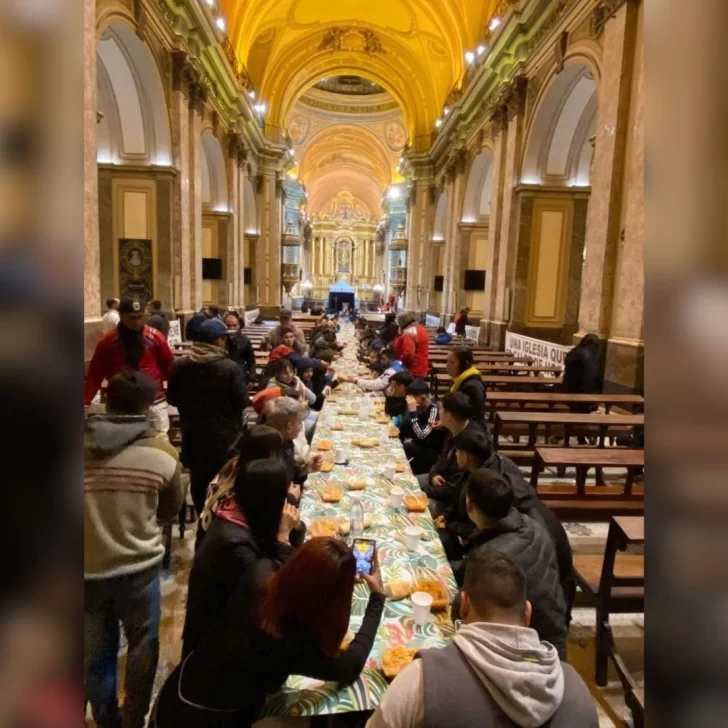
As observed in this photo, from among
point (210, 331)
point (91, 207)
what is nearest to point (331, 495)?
point (210, 331)

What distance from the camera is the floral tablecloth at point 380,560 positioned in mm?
1503

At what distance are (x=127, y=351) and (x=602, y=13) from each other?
762 centimetres

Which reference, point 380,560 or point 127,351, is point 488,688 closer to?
point 380,560

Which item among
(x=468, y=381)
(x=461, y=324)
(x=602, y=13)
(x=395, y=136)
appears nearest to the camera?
(x=468, y=381)

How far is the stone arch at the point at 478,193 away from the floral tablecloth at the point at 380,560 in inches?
496

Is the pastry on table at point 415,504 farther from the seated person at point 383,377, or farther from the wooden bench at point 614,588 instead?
the seated person at point 383,377

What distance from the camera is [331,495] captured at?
2.69 metres

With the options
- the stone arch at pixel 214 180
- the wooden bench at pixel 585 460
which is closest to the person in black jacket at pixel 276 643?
Result: the wooden bench at pixel 585 460

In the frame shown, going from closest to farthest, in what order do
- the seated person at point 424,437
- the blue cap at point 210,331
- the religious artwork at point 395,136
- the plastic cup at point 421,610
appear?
1. the plastic cup at point 421,610
2. the blue cap at point 210,331
3. the seated person at point 424,437
4. the religious artwork at point 395,136

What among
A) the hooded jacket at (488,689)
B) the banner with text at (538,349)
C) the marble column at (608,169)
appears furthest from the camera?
the banner with text at (538,349)

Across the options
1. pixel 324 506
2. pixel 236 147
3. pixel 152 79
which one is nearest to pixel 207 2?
pixel 152 79
